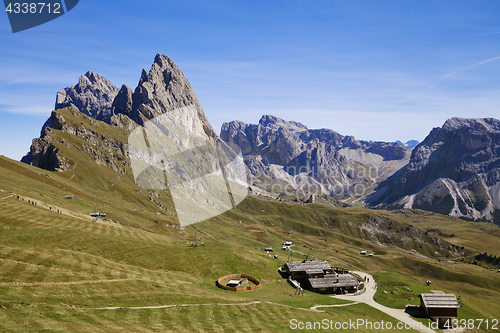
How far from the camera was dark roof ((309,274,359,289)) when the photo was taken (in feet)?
271

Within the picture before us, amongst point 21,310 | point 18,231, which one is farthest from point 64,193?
point 21,310

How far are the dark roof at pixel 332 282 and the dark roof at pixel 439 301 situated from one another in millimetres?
17349

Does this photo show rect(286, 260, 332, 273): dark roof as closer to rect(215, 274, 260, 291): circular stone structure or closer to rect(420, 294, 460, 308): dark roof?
rect(215, 274, 260, 291): circular stone structure

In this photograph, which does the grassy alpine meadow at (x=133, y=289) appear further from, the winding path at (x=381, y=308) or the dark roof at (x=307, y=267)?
the dark roof at (x=307, y=267)

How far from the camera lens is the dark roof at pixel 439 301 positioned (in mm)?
72125

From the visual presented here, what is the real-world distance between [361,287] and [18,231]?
9079 cm

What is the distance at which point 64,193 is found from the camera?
155m

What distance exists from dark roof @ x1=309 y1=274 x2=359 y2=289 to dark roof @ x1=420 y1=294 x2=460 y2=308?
17349 millimetres

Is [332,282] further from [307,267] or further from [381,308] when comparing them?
[381,308]

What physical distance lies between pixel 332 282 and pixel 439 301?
84.1 feet

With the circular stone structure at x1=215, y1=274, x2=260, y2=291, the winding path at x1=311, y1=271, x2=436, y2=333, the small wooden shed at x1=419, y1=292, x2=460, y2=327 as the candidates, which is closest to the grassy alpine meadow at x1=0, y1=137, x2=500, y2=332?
the circular stone structure at x1=215, y1=274, x2=260, y2=291

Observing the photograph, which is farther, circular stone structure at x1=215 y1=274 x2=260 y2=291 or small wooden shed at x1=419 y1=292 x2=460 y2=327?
small wooden shed at x1=419 y1=292 x2=460 y2=327

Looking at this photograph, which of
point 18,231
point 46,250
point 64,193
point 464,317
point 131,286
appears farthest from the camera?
point 64,193

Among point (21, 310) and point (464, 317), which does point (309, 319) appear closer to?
point (21, 310)
